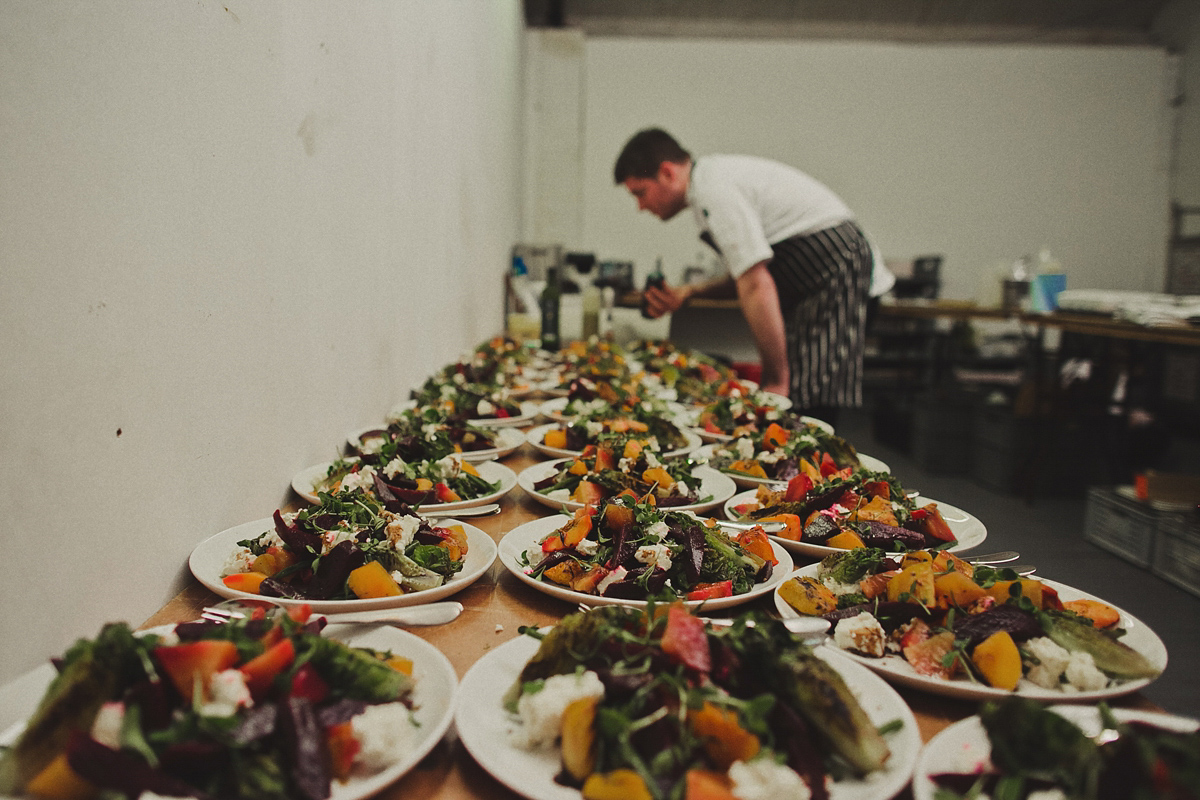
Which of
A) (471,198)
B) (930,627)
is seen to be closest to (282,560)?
(930,627)

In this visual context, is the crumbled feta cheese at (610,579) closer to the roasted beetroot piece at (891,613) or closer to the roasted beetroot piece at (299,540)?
the roasted beetroot piece at (891,613)

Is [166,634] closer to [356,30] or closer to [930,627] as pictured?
[930,627]

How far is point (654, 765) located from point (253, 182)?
1.21m

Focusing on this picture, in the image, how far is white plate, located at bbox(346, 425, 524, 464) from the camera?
1802 millimetres

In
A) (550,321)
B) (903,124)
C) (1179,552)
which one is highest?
(903,124)

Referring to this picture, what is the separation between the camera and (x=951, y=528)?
1346mm

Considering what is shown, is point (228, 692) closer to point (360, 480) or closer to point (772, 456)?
point (360, 480)

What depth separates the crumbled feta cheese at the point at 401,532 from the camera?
3.53ft

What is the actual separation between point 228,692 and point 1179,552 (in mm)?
4435

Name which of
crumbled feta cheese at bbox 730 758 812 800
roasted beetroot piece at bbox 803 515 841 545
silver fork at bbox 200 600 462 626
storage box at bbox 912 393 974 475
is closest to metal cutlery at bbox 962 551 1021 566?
roasted beetroot piece at bbox 803 515 841 545

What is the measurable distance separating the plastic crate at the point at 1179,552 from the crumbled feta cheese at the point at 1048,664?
3.59 meters

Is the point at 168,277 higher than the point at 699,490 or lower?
higher

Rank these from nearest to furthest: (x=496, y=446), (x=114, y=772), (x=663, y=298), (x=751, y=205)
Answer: (x=114, y=772) < (x=496, y=446) < (x=751, y=205) < (x=663, y=298)

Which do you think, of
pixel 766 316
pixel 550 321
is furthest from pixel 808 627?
pixel 550 321
